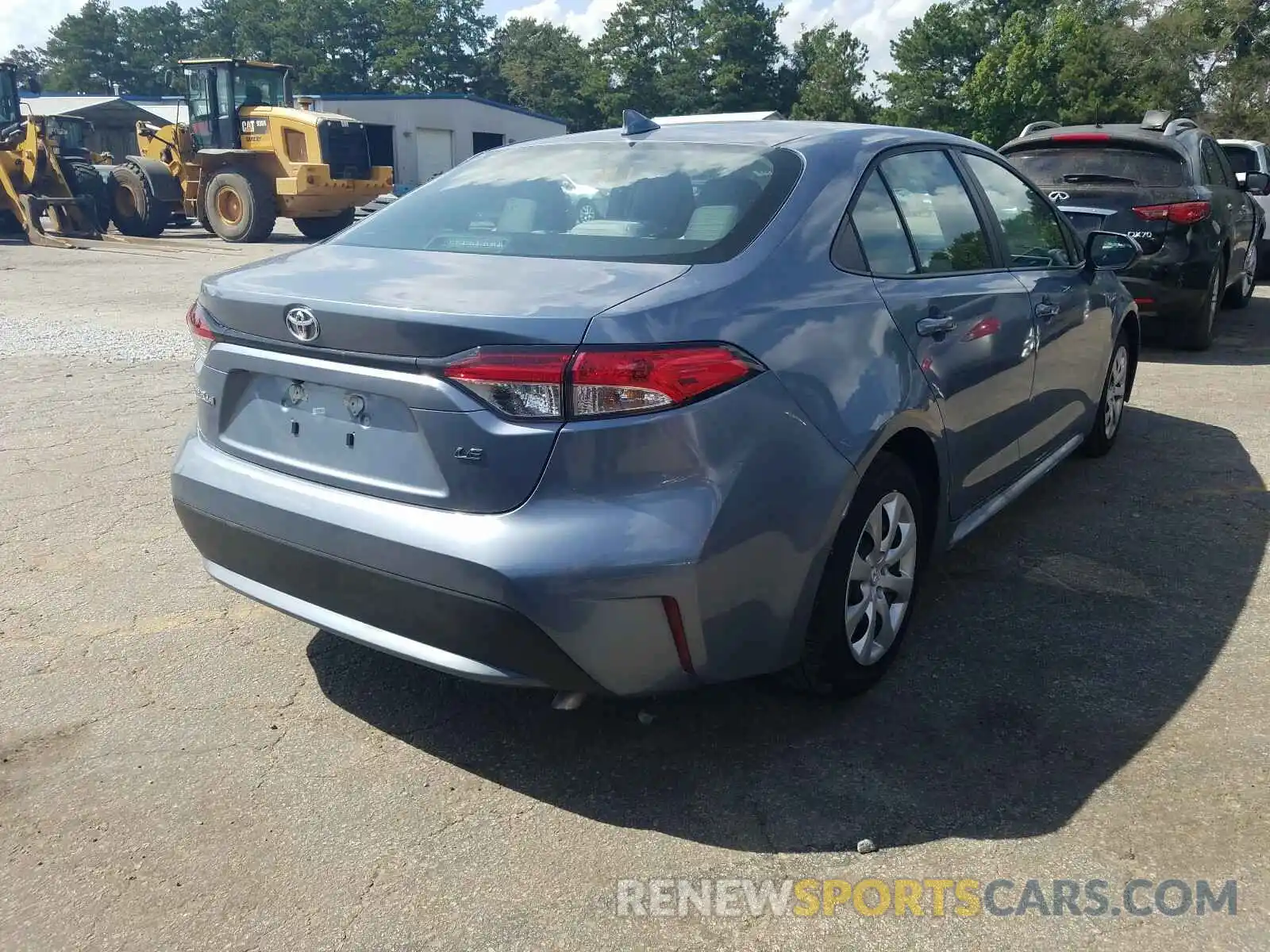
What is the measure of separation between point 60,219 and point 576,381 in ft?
68.8

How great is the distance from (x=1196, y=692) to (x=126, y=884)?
2.93 meters

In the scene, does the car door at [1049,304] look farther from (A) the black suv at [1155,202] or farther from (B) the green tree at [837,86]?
(B) the green tree at [837,86]

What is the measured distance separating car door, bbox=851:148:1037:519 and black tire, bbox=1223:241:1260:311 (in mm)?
7490

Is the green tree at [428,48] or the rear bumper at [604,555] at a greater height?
the green tree at [428,48]

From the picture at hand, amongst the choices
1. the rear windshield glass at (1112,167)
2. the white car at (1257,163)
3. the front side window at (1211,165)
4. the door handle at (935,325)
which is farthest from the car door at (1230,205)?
the door handle at (935,325)

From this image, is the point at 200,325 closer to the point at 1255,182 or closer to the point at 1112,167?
the point at 1112,167

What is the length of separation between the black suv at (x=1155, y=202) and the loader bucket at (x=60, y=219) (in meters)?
16.3

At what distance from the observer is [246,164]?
19.4m

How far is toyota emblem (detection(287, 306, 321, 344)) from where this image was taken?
2580 mm

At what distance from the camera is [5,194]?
64.3 ft

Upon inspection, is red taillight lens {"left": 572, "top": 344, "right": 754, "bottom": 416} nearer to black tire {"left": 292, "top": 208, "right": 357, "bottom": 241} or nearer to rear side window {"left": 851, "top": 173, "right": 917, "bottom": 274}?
rear side window {"left": 851, "top": 173, "right": 917, "bottom": 274}

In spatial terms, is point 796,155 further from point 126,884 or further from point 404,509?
point 126,884

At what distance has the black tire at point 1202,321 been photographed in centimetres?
797

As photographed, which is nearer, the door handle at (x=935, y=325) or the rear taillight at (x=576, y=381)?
the rear taillight at (x=576, y=381)
